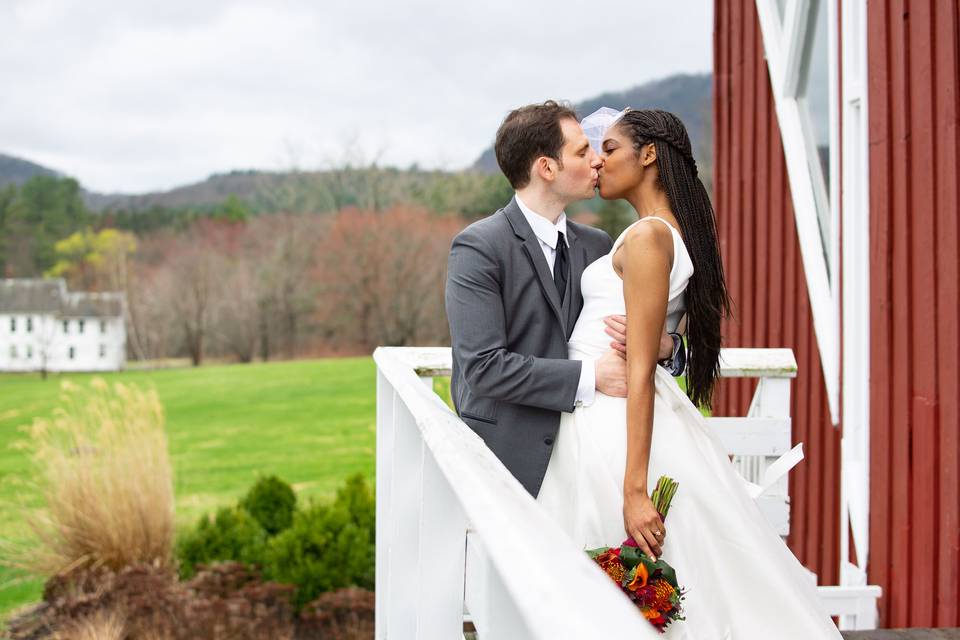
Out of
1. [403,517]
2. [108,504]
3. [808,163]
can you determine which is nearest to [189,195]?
[108,504]

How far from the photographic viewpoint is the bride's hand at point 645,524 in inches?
84.5

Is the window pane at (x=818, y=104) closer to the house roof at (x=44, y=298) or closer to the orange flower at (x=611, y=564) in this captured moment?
the orange flower at (x=611, y=564)

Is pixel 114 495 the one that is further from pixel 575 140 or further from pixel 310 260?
pixel 310 260

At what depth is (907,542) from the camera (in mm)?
3502

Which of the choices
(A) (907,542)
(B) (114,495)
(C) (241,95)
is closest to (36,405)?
(B) (114,495)

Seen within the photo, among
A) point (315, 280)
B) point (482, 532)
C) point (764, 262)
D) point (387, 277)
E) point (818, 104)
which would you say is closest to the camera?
point (482, 532)

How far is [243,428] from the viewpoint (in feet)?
74.6

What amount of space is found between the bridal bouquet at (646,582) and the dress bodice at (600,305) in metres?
0.54

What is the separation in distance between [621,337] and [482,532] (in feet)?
4.41

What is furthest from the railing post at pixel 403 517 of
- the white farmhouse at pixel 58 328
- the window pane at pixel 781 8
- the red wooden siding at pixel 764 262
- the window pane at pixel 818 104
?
the white farmhouse at pixel 58 328

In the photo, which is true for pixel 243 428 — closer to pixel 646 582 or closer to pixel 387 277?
pixel 387 277

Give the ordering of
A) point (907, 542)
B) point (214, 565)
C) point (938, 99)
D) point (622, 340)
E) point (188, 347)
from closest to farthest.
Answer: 1. point (622, 340)
2. point (938, 99)
3. point (907, 542)
4. point (214, 565)
5. point (188, 347)

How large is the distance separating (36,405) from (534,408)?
28016mm

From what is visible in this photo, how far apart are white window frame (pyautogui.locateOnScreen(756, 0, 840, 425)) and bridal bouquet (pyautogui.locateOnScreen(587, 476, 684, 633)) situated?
2.42 meters
